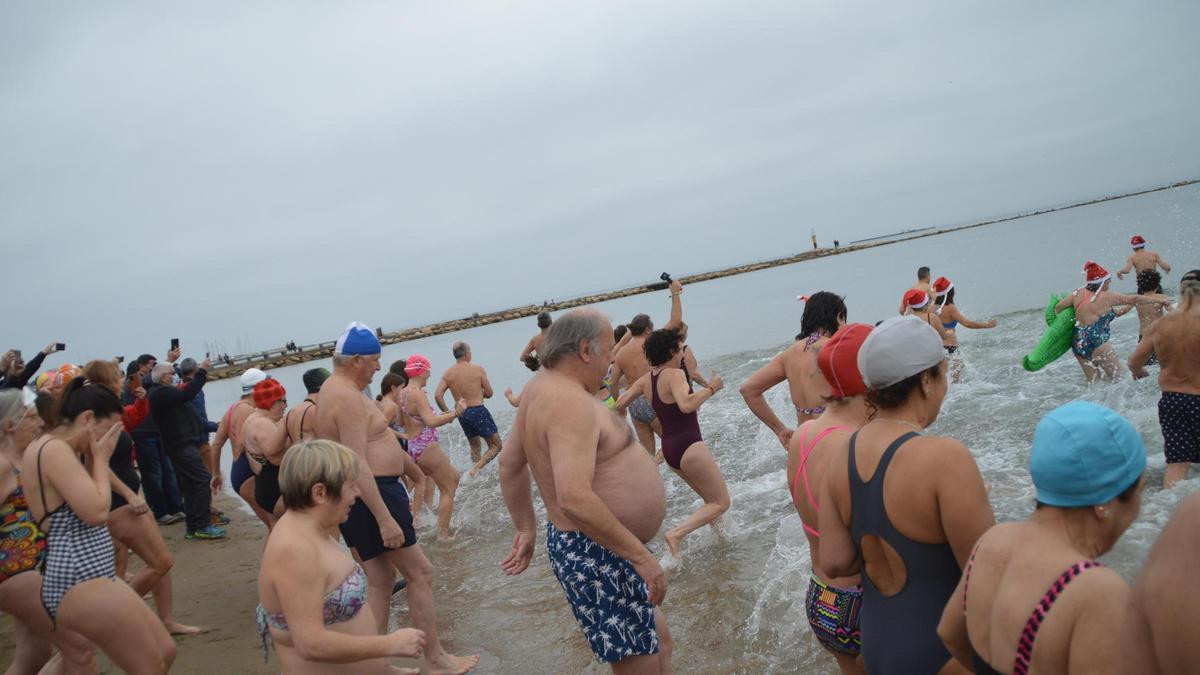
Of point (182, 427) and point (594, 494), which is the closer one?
point (594, 494)

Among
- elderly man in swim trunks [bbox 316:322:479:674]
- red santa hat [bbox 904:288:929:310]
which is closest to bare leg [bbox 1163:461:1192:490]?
red santa hat [bbox 904:288:929:310]

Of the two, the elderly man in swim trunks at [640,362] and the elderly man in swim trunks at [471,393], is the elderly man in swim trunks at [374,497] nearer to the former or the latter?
the elderly man in swim trunks at [640,362]

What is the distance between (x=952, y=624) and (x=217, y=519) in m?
9.41

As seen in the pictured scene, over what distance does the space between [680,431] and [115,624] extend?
13.3 ft

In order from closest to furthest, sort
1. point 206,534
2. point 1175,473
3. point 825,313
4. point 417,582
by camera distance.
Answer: point 825,313 → point 417,582 → point 1175,473 → point 206,534

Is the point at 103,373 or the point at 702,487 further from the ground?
the point at 103,373

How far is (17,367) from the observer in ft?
25.4

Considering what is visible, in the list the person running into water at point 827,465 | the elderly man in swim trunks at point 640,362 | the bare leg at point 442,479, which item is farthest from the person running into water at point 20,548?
the elderly man in swim trunks at point 640,362

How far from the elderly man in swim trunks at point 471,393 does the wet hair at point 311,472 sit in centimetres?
704

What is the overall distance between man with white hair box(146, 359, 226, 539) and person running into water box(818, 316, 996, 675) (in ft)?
24.3

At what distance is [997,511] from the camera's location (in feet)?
20.1

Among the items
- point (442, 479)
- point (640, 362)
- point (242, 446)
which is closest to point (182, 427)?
point (442, 479)

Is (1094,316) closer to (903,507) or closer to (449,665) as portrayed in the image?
(449,665)

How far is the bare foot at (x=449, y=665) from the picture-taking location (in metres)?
4.84
